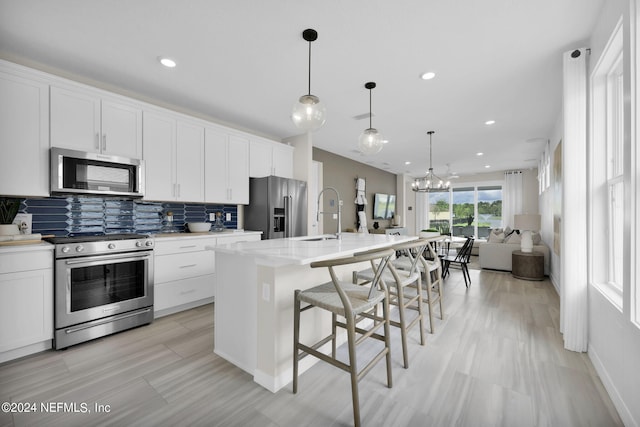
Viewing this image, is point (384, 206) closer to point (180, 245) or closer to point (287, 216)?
point (287, 216)

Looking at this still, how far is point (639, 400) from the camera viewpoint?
138 centimetres

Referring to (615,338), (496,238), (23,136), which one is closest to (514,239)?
(496,238)

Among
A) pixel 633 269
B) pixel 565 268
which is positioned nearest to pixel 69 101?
pixel 633 269

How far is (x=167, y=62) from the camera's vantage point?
2592mm

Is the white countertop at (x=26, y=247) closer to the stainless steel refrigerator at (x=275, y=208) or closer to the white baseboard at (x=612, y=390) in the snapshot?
the stainless steel refrigerator at (x=275, y=208)

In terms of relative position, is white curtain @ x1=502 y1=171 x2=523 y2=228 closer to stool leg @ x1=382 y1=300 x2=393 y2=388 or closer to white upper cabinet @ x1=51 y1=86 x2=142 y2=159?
stool leg @ x1=382 y1=300 x2=393 y2=388

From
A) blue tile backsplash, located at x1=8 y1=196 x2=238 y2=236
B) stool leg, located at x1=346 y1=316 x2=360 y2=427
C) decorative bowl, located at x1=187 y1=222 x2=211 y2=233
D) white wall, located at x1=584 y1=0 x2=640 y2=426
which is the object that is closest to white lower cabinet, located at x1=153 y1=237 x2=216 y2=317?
decorative bowl, located at x1=187 y1=222 x2=211 y2=233

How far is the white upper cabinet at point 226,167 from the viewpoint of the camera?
372cm

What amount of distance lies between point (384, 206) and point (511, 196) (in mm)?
4037

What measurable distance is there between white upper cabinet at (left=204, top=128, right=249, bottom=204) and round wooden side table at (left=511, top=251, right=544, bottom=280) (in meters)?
5.06

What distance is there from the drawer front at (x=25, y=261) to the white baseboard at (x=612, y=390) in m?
4.13

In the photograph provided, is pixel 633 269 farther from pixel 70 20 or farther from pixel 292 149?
pixel 292 149

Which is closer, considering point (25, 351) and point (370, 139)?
point (25, 351)

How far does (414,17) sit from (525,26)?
903mm
